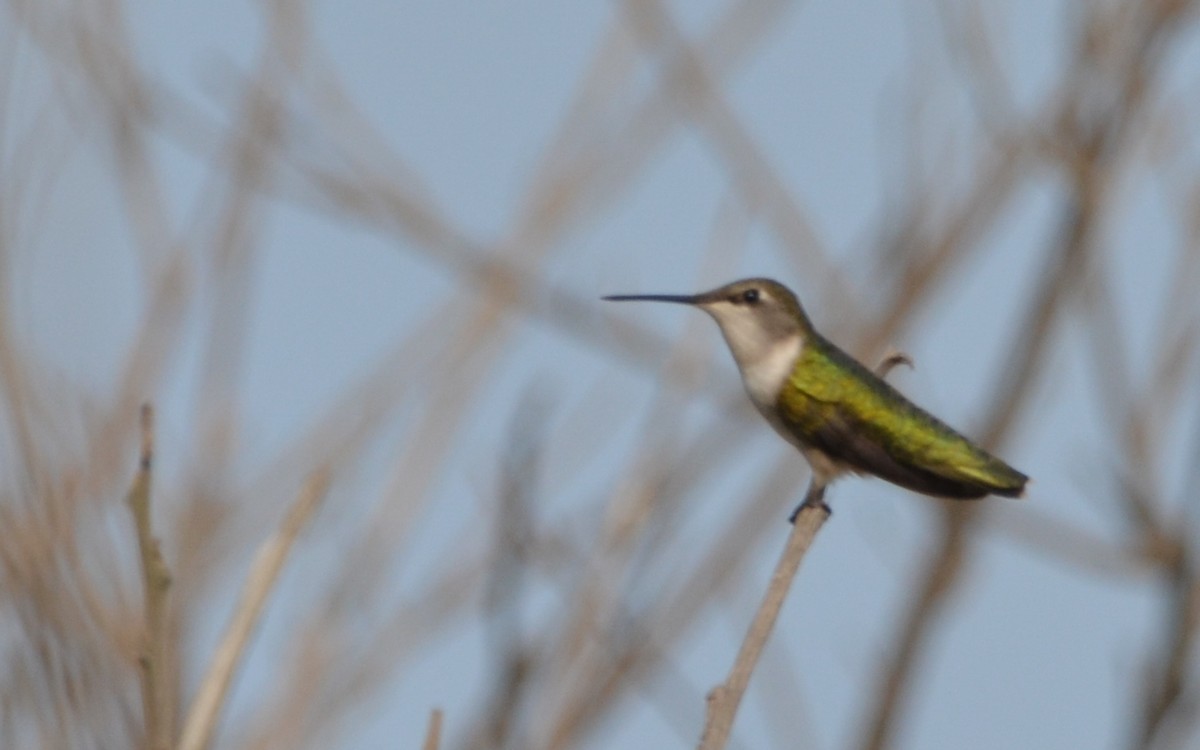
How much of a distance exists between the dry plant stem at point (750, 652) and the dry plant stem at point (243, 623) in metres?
0.48

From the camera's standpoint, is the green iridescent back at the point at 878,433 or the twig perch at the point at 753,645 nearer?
the twig perch at the point at 753,645

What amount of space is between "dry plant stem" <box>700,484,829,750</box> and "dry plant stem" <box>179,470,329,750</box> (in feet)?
1.57

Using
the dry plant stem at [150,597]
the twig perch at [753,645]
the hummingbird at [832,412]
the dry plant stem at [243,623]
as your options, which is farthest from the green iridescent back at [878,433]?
the dry plant stem at [150,597]

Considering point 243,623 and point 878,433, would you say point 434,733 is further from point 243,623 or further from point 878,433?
point 878,433

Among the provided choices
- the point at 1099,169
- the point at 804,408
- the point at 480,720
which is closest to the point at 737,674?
the point at 480,720

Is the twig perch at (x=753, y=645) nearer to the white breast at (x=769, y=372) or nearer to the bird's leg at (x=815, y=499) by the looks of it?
the bird's leg at (x=815, y=499)

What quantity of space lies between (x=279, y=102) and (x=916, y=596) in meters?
1.75

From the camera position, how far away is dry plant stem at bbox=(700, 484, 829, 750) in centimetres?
172

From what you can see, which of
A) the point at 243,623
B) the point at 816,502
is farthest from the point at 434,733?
the point at 816,502

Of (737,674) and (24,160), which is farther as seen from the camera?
(24,160)

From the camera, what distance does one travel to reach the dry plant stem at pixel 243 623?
5.41ft

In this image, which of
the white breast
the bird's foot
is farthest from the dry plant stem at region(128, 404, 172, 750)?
the white breast

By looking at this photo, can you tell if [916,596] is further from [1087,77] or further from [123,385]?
[123,385]

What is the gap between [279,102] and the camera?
3.65 metres
